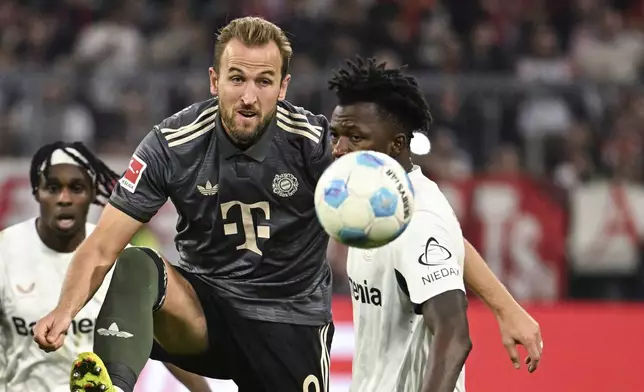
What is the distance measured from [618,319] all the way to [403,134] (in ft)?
11.6

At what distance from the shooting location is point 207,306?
5.05 metres

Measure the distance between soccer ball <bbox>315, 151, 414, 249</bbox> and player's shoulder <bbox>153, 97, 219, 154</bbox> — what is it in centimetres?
102

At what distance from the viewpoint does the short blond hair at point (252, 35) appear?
15.8ft

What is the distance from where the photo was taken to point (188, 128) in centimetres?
497

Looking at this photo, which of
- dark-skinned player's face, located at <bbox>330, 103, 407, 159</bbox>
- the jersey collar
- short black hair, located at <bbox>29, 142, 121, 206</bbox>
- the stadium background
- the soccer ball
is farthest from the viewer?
the stadium background

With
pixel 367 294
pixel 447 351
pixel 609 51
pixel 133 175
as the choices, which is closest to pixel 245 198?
pixel 133 175

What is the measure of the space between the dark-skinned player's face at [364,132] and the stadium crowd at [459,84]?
576 cm

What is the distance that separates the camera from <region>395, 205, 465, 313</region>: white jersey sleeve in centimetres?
420

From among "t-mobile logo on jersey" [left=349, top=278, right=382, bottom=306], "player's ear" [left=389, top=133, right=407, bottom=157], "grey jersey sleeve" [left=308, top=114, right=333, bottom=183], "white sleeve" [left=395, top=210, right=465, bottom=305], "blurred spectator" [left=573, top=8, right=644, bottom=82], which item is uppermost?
"blurred spectator" [left=573, top=8, right=644, bottom=82]

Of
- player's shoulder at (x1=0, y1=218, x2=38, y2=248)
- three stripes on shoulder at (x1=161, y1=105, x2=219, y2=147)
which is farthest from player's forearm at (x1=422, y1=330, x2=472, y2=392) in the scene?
player's shoulder at (x1=0, y1=218, x2=38, y2=248)

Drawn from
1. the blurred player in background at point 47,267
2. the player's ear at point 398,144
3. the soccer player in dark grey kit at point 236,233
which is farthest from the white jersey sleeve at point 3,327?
the player's ear at point 398,144

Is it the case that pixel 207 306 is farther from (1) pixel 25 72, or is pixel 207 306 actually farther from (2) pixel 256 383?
(1) pixel 25 72

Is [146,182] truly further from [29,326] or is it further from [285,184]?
[29,326]

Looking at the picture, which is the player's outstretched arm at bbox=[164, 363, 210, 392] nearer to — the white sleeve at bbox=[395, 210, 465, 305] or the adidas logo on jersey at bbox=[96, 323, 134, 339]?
the adidas logo on jersey at bbox=[96, 323, 134, 339]
